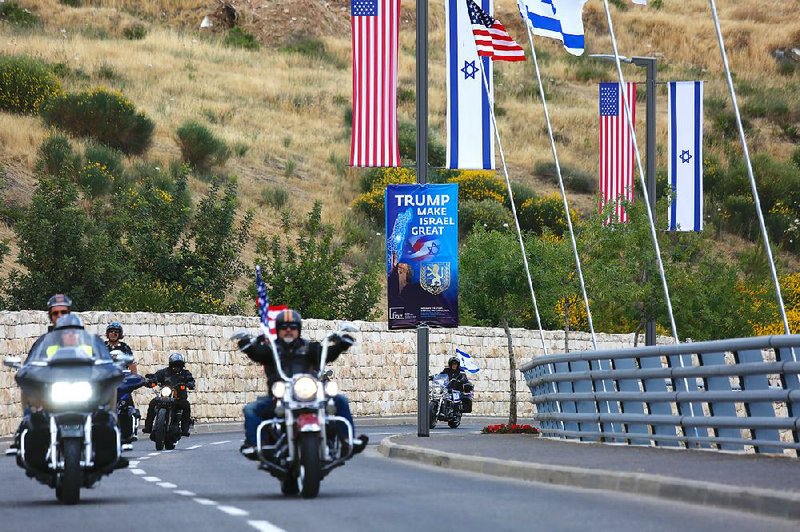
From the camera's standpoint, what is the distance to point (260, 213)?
2761 inches

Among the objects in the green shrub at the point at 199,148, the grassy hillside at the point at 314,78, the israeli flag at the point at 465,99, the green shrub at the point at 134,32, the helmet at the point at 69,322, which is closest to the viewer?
the helmet at the point at 69,322

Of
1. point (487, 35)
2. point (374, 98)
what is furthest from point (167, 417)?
point (487, 35)

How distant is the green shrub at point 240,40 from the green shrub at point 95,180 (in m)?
44.6

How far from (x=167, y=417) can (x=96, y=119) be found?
46752 millimetres

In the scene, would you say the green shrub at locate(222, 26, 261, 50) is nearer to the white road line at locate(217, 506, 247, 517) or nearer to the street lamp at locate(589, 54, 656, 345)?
the street lamp at locate(589, 54, 656, 345)

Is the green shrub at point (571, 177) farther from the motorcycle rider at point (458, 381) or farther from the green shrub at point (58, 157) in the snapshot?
the motorcycle rider at point (458, 381)

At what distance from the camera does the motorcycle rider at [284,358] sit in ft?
55.0

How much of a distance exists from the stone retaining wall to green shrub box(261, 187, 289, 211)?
68.9 feet

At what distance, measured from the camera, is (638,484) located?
643 inches

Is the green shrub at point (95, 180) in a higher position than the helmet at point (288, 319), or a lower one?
higher

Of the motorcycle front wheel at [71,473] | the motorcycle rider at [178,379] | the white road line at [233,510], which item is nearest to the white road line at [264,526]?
the white road line at [233,510]

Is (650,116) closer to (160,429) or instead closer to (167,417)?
(167,417)

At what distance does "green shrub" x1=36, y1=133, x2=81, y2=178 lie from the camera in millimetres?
63781

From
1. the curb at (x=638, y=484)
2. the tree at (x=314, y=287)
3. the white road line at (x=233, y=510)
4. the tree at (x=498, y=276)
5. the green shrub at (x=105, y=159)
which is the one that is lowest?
the white road line at (x=233, y=510)
